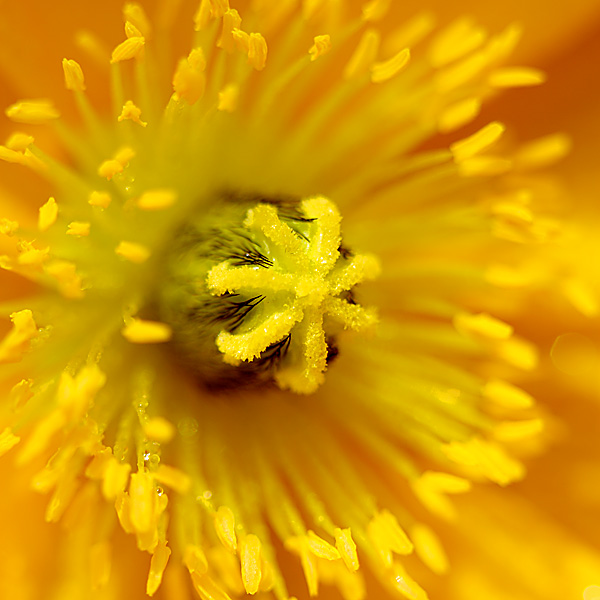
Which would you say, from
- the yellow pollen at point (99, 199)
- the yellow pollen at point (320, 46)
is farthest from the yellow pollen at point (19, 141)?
the yellow pollen at point (320, 46)

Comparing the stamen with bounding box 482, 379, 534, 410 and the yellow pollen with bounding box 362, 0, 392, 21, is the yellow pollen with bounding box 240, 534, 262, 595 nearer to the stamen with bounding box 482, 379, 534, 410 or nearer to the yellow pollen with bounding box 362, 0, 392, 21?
the stamen with bounding box 482, 379, 534, 410

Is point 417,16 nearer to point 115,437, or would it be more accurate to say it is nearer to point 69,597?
point 115,437

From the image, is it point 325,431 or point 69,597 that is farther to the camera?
point 325,431

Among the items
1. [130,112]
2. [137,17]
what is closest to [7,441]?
[130,112]

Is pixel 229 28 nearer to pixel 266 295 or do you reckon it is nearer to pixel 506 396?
pixel 266 295

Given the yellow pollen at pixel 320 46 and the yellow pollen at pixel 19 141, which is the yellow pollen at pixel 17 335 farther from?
the yellow pollen at pixel 320 46

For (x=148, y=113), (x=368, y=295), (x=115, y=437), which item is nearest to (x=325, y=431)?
(x=368, y=295)
